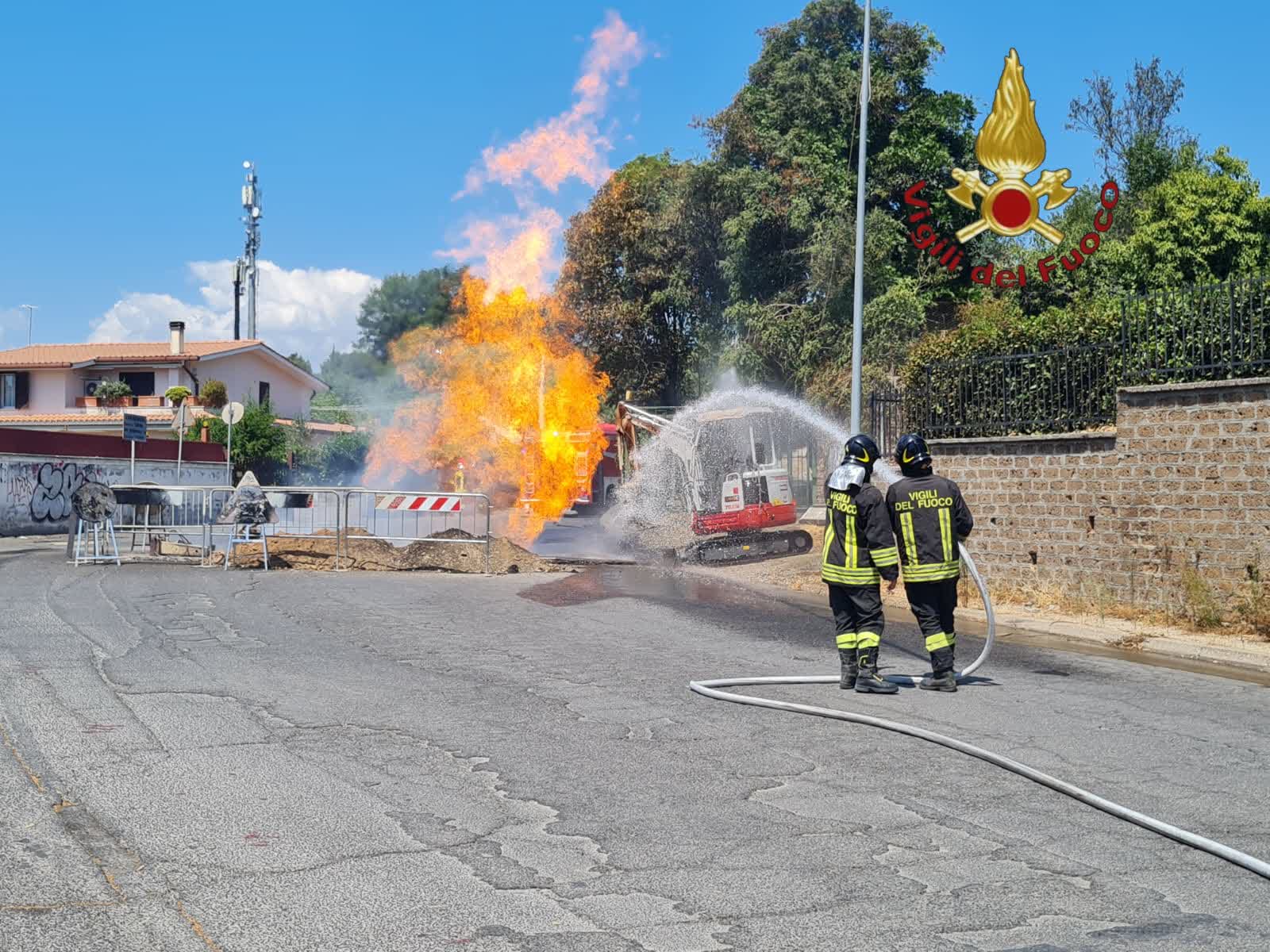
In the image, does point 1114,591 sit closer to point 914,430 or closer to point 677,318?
point 914,430

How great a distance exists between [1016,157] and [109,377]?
42101 millimetres

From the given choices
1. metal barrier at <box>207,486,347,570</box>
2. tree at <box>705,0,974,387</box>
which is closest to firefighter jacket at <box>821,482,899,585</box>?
metal barrier at <box>207,486,347,570</box>

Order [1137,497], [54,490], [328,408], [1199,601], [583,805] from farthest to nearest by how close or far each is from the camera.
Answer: [328,408] → [54,490] → [1137,497] → [1199,601] → [583,805]

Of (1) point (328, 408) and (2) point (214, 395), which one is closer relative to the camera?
(2) point (214, 395)

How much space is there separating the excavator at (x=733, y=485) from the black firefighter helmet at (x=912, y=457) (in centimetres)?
1204

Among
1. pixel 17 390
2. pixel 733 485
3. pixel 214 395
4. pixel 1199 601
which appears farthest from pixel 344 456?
pixel 1199 601

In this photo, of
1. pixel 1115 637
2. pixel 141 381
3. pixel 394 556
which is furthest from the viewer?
pixel 141 381

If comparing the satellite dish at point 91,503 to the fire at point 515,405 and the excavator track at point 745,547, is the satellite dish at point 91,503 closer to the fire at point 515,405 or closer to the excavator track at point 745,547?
the excavator track at point 745,547

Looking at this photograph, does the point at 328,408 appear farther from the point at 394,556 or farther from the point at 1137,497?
the point at 1137,497

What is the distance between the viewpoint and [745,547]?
21250 mm

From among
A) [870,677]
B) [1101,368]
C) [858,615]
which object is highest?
[1101,368]

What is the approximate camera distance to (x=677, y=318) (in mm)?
40094

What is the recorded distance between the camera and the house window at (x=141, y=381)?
52188 millimetres

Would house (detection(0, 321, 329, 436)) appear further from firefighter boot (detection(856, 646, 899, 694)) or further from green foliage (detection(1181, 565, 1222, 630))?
firefighter boot (detection(856, 646, 899, 694))
